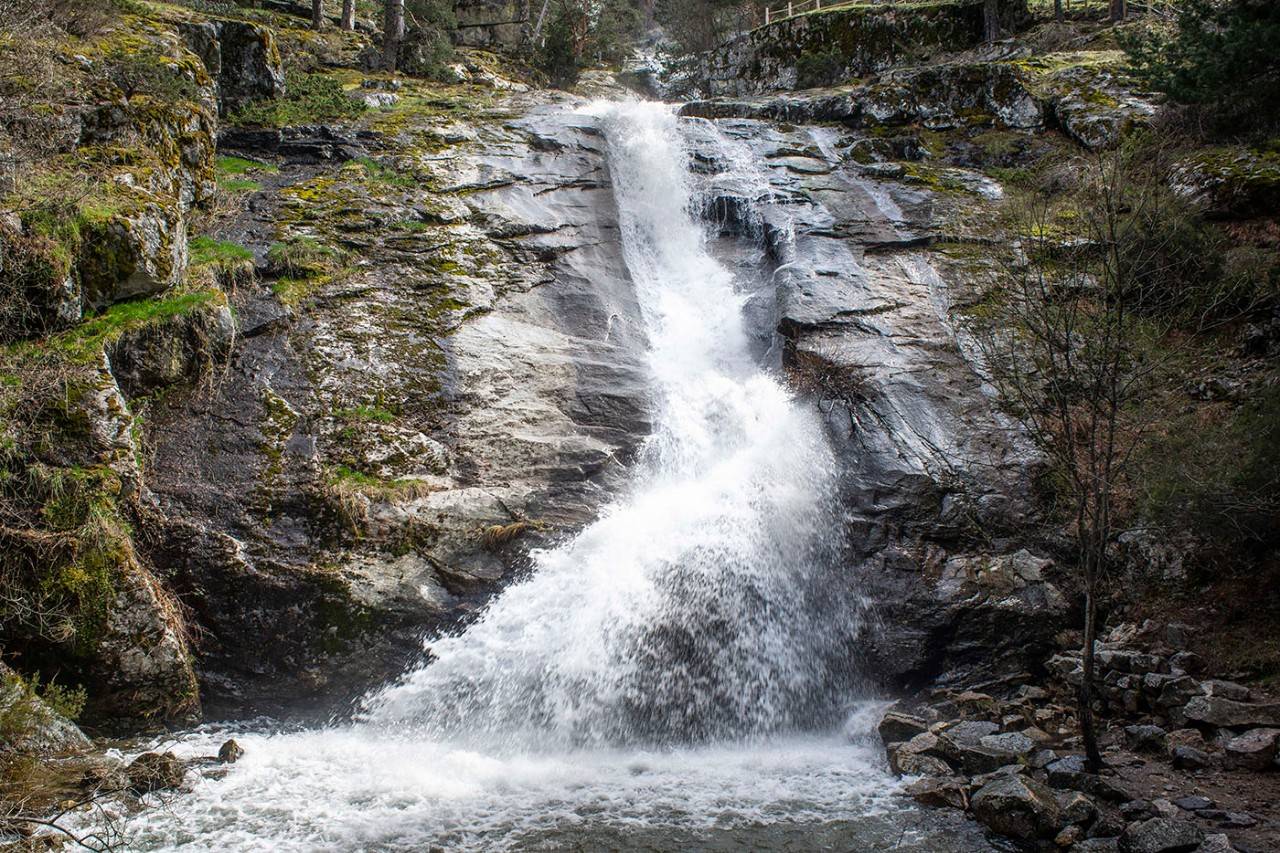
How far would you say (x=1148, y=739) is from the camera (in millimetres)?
6781

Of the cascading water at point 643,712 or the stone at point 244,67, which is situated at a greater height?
the stone at point 244,67

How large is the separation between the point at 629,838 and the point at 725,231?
11908 mm

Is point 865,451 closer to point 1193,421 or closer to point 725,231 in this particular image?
point 1193,421

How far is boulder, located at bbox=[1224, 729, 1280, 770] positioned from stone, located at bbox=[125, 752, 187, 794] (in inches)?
348

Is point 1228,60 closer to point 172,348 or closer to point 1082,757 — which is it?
point 1082,757

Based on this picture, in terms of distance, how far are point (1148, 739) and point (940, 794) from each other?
2.12 meters

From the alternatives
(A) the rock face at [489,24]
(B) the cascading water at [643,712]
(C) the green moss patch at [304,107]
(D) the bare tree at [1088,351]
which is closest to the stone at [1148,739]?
(D) the bare tree at [1088,351]

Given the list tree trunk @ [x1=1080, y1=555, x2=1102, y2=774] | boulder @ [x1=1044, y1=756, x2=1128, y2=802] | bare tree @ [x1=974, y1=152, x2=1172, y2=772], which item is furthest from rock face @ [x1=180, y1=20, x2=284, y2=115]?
boulder @ [x1=1044, y1=756, x2=1128, y2=802]

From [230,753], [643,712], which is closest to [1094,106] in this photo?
[643,712]

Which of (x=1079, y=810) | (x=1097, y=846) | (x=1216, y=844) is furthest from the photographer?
(x=1079, y=810)

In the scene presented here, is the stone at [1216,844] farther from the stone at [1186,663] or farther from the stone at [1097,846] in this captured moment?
the stone at [1186,663]

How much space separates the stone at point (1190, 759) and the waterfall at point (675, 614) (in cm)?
310

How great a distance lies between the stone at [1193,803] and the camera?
574 cm

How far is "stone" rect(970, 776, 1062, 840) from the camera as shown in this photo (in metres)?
5.70
